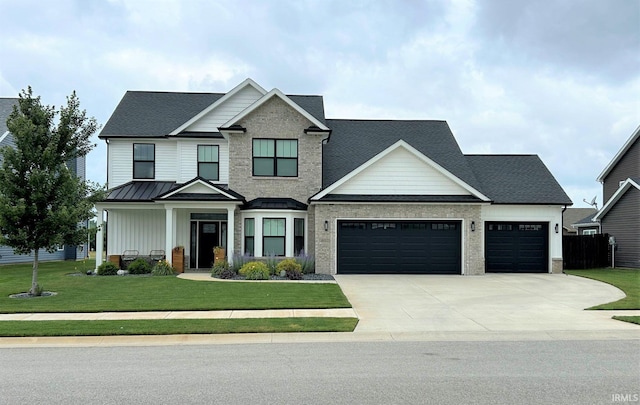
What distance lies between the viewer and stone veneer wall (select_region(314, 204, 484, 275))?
2206 cm

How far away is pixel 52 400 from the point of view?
6242 mm

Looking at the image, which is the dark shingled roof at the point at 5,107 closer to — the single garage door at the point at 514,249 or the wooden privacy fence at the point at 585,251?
the single garage door at the point at 514,249

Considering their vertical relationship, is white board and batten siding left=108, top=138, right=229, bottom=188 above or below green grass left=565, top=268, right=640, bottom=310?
above

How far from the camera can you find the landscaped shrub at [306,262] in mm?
21561

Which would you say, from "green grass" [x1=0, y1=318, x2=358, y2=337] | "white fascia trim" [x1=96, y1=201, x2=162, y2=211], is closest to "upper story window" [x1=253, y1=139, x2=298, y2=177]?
"white fascia trim" [x1=96, y1=201, x2=162, y2=211]

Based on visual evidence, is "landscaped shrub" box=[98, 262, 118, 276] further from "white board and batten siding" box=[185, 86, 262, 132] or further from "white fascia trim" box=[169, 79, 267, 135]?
"white board and batten siding" box=[185, 86, 262, 132]

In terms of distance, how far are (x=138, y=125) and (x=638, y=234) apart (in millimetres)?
26837

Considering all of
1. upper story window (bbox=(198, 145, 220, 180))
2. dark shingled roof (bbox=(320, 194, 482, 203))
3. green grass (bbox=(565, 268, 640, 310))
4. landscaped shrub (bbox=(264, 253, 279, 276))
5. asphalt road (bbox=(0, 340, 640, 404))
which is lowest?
green grass (bbox=(565, 268, 640, 310))

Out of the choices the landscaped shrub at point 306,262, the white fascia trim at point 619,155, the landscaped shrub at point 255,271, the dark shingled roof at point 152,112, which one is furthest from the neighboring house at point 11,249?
the white fascia trim at point 619,155

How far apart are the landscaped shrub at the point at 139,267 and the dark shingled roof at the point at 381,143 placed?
869 centimetres

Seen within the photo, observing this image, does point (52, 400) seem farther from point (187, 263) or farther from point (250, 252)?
point (187, 263)

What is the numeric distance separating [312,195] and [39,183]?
11.7 m

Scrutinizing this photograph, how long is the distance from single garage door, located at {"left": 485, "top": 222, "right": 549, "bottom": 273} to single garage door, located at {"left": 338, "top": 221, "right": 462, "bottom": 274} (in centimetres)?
232

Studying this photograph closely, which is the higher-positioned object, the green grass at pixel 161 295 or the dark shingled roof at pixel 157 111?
the dark shingled roof at pixel 157 111
